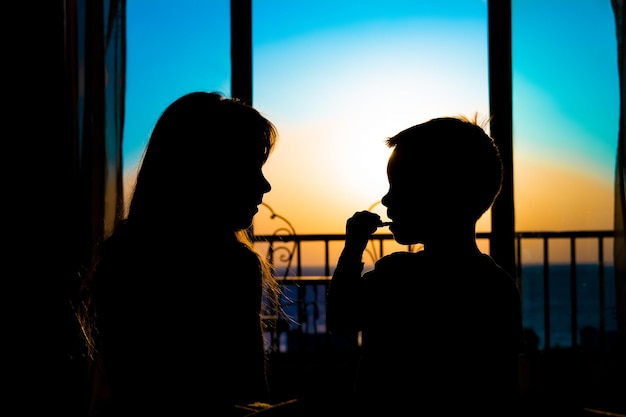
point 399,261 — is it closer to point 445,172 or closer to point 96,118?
point 445,172

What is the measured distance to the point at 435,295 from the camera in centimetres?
84

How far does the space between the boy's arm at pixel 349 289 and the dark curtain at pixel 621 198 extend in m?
1.81

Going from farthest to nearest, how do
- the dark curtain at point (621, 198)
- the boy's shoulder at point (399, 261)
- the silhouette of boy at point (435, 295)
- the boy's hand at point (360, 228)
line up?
the dark curtain at point (621, 198)
the boy's hand at point (360, 228)
the boy's shoulder at point (399, 261)
the silhouette of boy at point (435, 295)

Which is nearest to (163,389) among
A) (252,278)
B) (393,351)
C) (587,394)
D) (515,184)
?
(252,278)

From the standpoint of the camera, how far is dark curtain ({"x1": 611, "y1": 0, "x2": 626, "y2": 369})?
7.50 ft

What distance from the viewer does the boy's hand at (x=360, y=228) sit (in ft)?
3.31

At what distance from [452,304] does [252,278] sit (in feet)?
1.17

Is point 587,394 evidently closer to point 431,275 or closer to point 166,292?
point 431,275

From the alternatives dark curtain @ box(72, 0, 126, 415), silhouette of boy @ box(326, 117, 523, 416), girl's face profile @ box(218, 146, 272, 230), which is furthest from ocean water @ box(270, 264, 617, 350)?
silhouette of boy @ box(326, 117, 523, 416)

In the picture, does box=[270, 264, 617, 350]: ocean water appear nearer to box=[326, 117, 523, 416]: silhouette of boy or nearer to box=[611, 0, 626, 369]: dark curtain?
box=[611, 0, 626, 369]: dark curtain

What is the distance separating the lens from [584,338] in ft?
11.3

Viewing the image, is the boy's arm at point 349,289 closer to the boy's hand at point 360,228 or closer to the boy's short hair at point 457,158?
the boy's hand at point 360,228

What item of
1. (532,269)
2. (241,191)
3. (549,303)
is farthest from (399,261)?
(549,303)

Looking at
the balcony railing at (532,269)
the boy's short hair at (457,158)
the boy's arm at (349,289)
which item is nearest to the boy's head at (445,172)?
the boy's short hair at (457,158)
